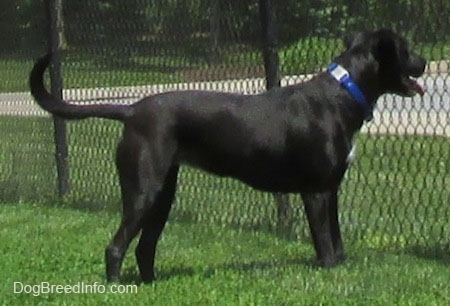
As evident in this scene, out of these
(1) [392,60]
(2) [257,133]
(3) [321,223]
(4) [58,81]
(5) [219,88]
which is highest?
(1) [392,60]

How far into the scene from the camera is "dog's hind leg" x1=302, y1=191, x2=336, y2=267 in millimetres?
6312

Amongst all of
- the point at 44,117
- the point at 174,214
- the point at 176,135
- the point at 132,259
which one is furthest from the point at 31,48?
the point at 176,135

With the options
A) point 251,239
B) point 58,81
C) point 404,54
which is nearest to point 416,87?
point 404,54

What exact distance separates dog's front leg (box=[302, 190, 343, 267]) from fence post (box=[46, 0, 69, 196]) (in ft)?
12.0

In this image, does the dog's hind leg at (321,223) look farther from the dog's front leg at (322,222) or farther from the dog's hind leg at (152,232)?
the dog's hind leg at (152,232)

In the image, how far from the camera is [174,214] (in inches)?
336

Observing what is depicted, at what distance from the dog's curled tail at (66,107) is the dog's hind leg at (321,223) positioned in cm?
108

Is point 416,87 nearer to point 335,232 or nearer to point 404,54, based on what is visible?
point 404,54

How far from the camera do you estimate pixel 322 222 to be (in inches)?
250

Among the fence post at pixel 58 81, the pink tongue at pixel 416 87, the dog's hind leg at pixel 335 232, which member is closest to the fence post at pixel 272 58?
the dog's hind leg at pixel 335 232

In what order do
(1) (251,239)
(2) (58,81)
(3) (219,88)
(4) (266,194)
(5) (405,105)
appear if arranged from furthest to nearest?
(2) (58,81) < (3) (219,88) < (4) (266,194) < (1) (251,239) < (5) (405,105)

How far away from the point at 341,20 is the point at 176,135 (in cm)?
164

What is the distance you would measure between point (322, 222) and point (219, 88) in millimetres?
2060

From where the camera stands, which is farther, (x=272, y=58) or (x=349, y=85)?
(x=272, y=58)
